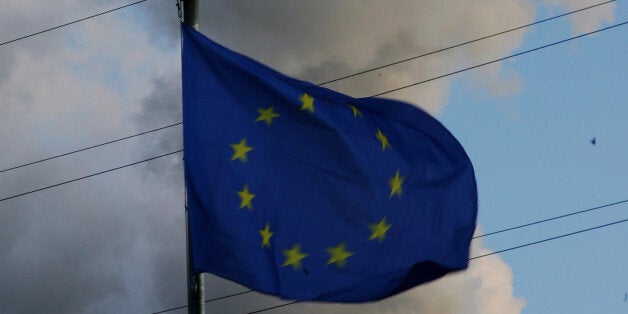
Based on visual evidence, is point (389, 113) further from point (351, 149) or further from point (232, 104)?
point (232, 104)

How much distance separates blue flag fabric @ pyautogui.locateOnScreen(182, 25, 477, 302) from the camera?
22.8 metres

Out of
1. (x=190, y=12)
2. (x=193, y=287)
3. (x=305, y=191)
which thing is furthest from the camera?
(x=305, y=191)

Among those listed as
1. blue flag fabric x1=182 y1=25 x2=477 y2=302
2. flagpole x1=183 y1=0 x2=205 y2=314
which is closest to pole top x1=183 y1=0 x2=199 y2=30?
blue flag fabric x1=182 y1=25 x2=477 y2=302

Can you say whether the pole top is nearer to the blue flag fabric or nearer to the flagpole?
the blue flag fabric

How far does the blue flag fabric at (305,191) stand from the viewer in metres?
22.8

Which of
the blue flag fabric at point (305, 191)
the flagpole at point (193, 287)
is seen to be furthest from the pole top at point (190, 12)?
the flagpole at point (193, 287)

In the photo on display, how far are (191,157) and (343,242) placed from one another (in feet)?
9.65

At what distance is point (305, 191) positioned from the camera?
24.0 m

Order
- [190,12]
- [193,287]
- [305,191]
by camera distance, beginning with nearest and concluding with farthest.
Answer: [193,287]
[190,12]
[305,191]

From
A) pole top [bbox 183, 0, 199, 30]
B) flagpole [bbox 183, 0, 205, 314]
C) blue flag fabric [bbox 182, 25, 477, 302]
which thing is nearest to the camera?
flagpole [bbox 183, 0, 205, 314]

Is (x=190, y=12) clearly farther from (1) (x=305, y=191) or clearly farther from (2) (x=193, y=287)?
(2) (x=193, y=287)

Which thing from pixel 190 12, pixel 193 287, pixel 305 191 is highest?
pixel 190 12

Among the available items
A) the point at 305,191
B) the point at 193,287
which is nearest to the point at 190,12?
the point at 305,191

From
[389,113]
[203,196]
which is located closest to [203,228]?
[203,196]
